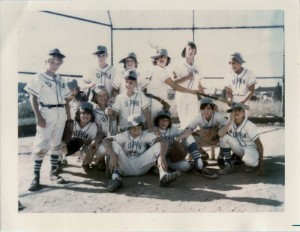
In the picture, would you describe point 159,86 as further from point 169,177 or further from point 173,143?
point 169,177

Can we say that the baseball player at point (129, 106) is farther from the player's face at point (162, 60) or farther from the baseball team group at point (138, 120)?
the player's face at point (162, 60)

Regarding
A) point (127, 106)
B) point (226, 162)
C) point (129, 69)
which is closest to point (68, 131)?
point (127, 106)

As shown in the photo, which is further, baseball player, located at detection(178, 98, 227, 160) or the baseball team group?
baseball player, located at detection(178, 98, 227, 160)

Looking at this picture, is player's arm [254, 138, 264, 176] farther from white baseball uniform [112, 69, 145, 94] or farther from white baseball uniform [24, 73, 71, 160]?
white baseball uniform [24, 73, 71, 160]

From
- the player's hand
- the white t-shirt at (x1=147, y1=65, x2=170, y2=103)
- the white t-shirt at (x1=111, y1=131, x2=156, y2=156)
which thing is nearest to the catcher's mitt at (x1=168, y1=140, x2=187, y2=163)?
the white t-shirt at (x1=111, y1=131, x2=156, y2=156)

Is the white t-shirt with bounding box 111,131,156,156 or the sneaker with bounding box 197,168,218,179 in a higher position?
the white t-shirt with bounding box 111,131,156,156

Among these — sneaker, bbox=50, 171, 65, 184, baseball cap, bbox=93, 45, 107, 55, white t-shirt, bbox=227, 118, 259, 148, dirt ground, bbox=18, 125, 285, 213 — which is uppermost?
baseball cap, bbox=93, 45, 107, 55

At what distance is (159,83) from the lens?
6.30ft

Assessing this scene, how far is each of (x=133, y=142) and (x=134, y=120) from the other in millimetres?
98

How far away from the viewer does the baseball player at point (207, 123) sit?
1.93 metres

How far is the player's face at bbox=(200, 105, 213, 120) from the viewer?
6.33 ft

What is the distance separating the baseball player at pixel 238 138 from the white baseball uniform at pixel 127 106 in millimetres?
384

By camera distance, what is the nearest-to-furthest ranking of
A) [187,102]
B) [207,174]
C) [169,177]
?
[169,177] → [207,174] → [187,102]

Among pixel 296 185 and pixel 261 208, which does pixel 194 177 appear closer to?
pixel 261 208
